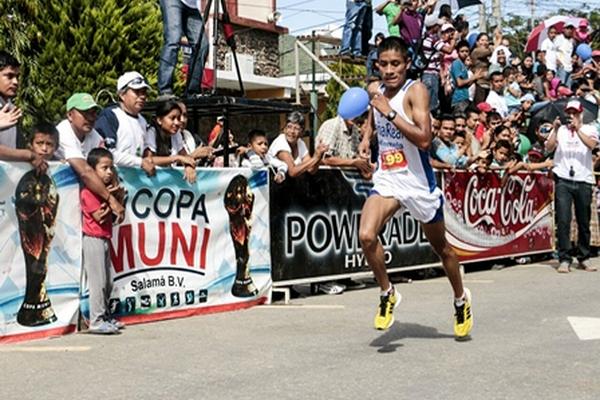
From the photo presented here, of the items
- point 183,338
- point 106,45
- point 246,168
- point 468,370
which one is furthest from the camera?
point 106,45

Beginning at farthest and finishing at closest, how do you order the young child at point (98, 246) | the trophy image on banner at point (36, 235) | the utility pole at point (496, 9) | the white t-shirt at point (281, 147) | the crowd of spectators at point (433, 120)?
the utility pole at point (496, 9) → the white t-shirt at point (281, 147) → the crowd of spectators at point (433, 120) → the young child at point (98, 246) → the trophy image on banner at point (36, 235)

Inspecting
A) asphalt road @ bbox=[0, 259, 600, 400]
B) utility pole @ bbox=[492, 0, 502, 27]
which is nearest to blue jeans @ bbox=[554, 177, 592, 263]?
asphalt road @ bbox=[0, 259, 600, 400]

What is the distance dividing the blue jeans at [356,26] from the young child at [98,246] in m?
10.1

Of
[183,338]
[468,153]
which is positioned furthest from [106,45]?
[183,338]

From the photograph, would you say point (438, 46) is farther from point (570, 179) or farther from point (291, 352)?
point (291, 352)

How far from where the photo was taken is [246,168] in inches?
386

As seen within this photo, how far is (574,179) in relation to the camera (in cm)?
1314

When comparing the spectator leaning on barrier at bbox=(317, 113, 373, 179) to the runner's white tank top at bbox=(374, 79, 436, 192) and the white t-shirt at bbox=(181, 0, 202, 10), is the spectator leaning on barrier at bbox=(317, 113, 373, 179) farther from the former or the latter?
the runner's white tank top at bbox=(374, 79, 436, 192)

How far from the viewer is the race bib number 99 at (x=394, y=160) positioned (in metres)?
7.28

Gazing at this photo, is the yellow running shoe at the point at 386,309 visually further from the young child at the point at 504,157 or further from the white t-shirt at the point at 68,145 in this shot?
the young child at the point at 504,157

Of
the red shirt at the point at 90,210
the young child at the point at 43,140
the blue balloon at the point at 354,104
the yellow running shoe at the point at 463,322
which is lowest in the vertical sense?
the yellow running shoe at the point at 463,322

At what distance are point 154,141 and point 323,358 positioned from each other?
10.8 ft

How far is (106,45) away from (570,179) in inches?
455

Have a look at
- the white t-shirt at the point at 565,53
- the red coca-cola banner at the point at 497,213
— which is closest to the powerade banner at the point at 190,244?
the red coca-cola banner at the point at 497,213
